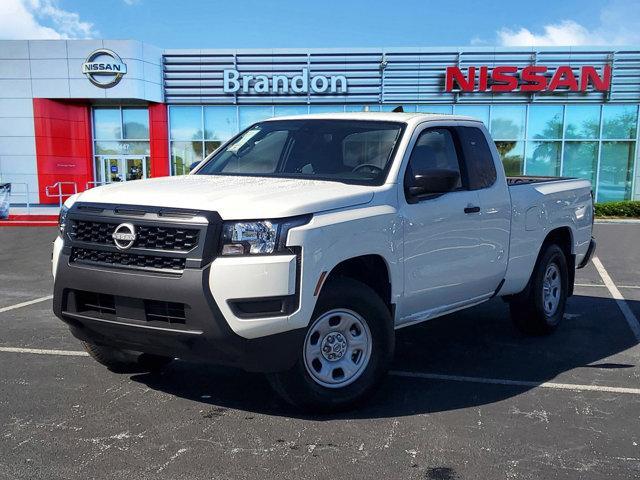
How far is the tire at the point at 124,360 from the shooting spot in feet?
15.0

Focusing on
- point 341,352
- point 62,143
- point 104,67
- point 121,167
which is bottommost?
point 341,352

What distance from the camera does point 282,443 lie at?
3.56m

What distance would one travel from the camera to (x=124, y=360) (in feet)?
15.3

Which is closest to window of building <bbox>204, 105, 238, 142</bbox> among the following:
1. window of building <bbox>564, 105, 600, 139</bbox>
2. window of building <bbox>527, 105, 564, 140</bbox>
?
window of building <bbox>527, 105, 564, 140</bbox>

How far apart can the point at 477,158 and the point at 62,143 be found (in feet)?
80.1

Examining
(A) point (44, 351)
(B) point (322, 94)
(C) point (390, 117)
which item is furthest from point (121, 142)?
(C) point (390, 117)

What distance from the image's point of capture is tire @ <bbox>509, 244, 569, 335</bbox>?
237 inches

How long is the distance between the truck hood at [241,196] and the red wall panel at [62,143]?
77.7ft

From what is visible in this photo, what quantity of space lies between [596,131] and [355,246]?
23.7m

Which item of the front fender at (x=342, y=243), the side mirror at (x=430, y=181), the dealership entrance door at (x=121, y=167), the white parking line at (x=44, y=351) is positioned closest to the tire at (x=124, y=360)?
the white parking line at (x=44, y=351)

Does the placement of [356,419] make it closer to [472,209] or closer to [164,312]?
[164,312]

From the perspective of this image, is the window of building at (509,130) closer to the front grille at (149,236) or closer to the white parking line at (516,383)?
the white parking line at (516,383)

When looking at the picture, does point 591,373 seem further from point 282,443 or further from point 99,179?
point 99,179

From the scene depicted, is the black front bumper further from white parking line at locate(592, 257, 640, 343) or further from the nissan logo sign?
the nissan logo sign
